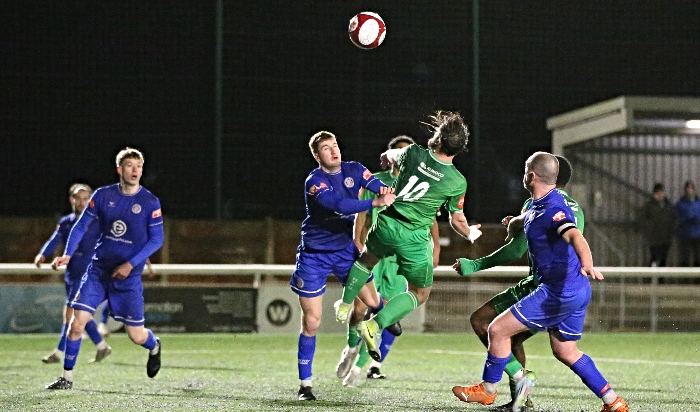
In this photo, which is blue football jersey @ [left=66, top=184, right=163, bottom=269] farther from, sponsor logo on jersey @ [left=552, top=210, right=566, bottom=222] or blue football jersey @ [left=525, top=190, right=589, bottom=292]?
sponsor logo on jersey @ [left=552, top=210, right=566, bottom=222]

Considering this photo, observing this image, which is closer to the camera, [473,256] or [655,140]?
[473,256]

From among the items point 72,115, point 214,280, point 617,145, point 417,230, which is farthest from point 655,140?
point 417,230

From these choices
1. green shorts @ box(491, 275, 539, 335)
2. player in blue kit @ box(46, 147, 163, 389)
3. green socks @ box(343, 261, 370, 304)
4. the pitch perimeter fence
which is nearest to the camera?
green shorts @ box(491, 275, 539, 335)

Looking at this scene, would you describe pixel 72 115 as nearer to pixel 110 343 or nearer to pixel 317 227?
pixel 110 343

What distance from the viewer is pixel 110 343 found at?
47.5ft

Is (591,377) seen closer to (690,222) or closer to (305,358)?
(305,358)

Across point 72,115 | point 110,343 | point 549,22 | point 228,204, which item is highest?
point 549,22

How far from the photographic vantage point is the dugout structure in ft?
64.8

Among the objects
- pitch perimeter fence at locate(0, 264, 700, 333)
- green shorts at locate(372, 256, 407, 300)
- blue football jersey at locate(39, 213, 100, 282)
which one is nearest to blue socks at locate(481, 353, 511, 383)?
green shorts at locate(372, 256, 407, 300)

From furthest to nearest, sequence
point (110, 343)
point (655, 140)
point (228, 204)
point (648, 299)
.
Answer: point (655, 140) → point (228, 204) → point (648, 299) → point (110, 343)

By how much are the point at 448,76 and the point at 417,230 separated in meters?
13.5

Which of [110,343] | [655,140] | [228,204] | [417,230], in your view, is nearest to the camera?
[417,230]

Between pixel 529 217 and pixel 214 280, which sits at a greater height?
pixel 529 217

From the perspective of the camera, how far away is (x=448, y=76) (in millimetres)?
21359
